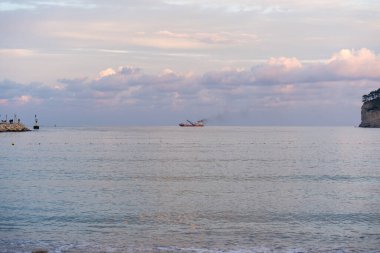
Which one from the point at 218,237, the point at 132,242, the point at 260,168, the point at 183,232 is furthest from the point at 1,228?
the point at 260,168

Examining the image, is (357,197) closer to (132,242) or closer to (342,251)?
(342,251)

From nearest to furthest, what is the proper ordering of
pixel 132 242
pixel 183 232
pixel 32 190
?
pixel 132 242 < pixel 183 232 < pixel 32 190

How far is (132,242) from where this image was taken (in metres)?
28.8

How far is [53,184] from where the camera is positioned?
177 feet

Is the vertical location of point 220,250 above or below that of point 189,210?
below

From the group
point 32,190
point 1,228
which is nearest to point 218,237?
point 1,228

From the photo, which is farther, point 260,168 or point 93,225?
point 260,168

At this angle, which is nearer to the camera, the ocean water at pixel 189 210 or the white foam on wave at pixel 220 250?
the white foam on wave at pixel 220 250

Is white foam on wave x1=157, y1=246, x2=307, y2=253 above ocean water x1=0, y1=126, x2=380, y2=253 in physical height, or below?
below

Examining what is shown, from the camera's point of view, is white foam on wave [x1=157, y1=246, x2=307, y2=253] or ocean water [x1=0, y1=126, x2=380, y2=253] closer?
white foam on wave [x1=157, y1=246, x2=307, y2=253]

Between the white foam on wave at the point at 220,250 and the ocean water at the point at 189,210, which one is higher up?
the ocean water at the point at 189,210

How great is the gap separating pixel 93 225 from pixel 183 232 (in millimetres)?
6212

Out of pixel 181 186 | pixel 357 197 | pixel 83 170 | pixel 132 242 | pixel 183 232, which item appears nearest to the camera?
pixel 132 242

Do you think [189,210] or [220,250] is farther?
[189,210]
